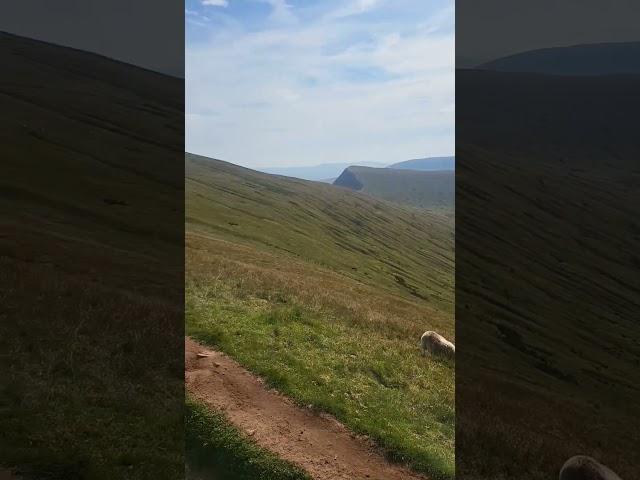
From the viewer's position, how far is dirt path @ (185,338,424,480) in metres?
14.0

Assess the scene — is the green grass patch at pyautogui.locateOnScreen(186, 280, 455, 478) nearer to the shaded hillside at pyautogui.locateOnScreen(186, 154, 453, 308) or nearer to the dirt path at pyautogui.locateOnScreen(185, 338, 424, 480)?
the dirt path at pyautogui.locateOnScreen(185, 338, 424, 480)

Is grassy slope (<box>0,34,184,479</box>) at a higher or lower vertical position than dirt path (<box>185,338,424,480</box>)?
higher

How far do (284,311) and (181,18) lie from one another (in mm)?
16544

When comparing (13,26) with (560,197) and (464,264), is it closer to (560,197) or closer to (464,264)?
(464,264)

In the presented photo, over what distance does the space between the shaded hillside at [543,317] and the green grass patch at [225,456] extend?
254 inches

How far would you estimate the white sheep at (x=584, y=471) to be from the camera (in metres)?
13.6

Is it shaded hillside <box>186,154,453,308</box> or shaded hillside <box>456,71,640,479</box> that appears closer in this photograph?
shaded hillside <box>456,71,640,479</box>

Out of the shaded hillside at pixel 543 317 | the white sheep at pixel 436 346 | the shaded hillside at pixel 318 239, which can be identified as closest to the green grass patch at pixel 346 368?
the white sheep at pixel 436 346

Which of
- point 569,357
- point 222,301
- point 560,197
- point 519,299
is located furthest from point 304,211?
point 222,301

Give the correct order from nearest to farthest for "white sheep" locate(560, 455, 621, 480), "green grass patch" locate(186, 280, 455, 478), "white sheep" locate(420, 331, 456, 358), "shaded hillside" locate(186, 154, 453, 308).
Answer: "white sheep" locate(560, 455, 621, 480)
"green grass patch" locate(186, 280, 455, 478)
"white sheep" locate(420, 331, 456, 358)
"shaded hillside" locate(186, 154, 453, 308)

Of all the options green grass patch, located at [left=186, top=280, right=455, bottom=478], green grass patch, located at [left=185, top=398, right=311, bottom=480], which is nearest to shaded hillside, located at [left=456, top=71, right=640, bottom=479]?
green grass patch, located at [left=186, top=280, right=455, bottom=478]

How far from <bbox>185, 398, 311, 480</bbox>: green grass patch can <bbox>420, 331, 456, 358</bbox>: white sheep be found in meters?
15.1

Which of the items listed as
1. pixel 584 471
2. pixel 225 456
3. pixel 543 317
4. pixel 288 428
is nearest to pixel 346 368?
pixel 288 428

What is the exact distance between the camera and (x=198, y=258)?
136ft
